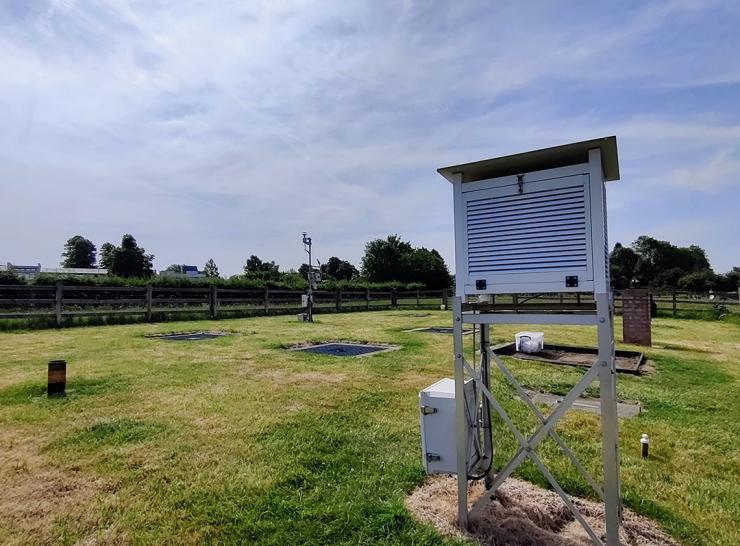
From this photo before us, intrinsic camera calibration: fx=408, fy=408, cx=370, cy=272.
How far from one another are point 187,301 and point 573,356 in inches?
469

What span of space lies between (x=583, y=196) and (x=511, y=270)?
0.46 metres

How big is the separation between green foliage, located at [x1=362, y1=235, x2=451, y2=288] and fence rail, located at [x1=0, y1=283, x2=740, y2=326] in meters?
19.2

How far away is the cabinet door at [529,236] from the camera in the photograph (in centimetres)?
185

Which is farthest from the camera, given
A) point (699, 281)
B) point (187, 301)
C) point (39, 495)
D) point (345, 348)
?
point (699, 281)

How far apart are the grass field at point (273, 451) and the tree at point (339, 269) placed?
56.4 meters

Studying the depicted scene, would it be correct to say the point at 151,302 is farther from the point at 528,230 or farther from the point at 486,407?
the point at 528,230

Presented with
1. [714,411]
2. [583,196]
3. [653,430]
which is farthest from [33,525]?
[714,411]

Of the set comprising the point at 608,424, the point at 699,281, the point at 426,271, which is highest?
the point at 426,271

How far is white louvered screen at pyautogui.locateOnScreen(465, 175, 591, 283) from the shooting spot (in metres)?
1.85

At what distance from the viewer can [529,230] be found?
6.44ft

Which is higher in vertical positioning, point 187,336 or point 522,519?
point 187,336

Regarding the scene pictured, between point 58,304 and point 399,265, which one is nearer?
point 58,304

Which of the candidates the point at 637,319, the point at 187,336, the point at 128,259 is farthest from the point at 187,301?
the point at 128,259

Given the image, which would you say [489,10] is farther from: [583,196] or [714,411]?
[714,411]
